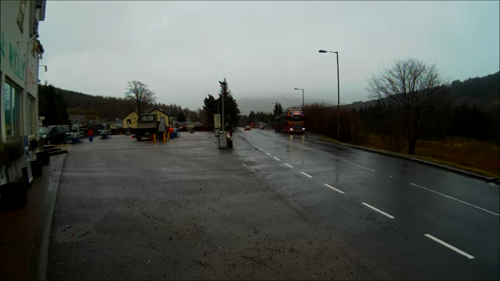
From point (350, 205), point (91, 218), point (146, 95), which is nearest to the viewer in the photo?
point (91, 218)

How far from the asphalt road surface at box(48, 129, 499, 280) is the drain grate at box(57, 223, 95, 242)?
0.04m

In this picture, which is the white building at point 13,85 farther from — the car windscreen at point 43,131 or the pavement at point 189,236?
the car windscreen at point 43,131

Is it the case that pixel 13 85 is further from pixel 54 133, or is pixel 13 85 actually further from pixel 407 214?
pixel 54 133

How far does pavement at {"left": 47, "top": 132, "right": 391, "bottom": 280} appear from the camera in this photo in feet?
14.7

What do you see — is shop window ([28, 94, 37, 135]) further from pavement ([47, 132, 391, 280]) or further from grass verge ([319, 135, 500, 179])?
grass verge ([319, 135, 500, 179])

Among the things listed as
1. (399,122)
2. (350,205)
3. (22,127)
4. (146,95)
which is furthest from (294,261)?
(146,95)

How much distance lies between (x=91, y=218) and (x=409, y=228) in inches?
287

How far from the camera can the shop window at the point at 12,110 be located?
333 inches

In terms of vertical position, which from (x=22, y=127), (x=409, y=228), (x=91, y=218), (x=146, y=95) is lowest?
(x=409, y=228)

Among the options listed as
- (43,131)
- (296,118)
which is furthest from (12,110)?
(296,118)

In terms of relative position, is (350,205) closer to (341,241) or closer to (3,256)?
(341,241)

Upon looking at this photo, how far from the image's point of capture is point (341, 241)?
234 inches

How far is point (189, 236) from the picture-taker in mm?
5684

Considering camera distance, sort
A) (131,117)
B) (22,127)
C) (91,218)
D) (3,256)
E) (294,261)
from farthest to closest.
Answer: (131,117) < (22,127) < (91,218) < (294,261) < (3,256)
